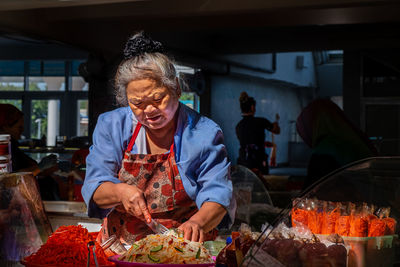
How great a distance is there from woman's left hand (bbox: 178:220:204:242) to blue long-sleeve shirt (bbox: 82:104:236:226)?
0.18 m

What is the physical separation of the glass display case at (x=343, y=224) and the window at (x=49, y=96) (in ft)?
10.9

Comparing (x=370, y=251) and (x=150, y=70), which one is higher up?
(x=150, y=70)

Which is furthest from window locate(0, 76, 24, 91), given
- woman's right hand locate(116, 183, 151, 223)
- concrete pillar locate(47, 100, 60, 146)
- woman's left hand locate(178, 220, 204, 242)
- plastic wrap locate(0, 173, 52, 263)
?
Answer: woman's left hand locate(178, 220, 204, 242)

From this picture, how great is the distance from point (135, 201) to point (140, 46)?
0.55 m

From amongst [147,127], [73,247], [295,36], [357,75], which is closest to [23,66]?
[147,127]

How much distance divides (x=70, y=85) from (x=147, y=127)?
131 inches

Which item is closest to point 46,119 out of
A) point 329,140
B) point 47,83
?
point 47,83

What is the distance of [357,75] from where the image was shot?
862 cm

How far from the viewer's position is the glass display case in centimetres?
136

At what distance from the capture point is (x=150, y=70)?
1.75 m

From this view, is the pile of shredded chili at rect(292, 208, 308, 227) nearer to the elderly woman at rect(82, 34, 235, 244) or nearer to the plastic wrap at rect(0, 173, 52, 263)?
the elderly woman at rect(82, 34, 235, 244)

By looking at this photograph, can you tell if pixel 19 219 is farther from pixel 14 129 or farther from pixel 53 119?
pixel 53 119

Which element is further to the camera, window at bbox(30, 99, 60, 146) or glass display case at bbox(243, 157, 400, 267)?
window at bbox(30, 99, 60, 146)

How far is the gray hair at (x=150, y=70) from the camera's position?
1746 millimetres
